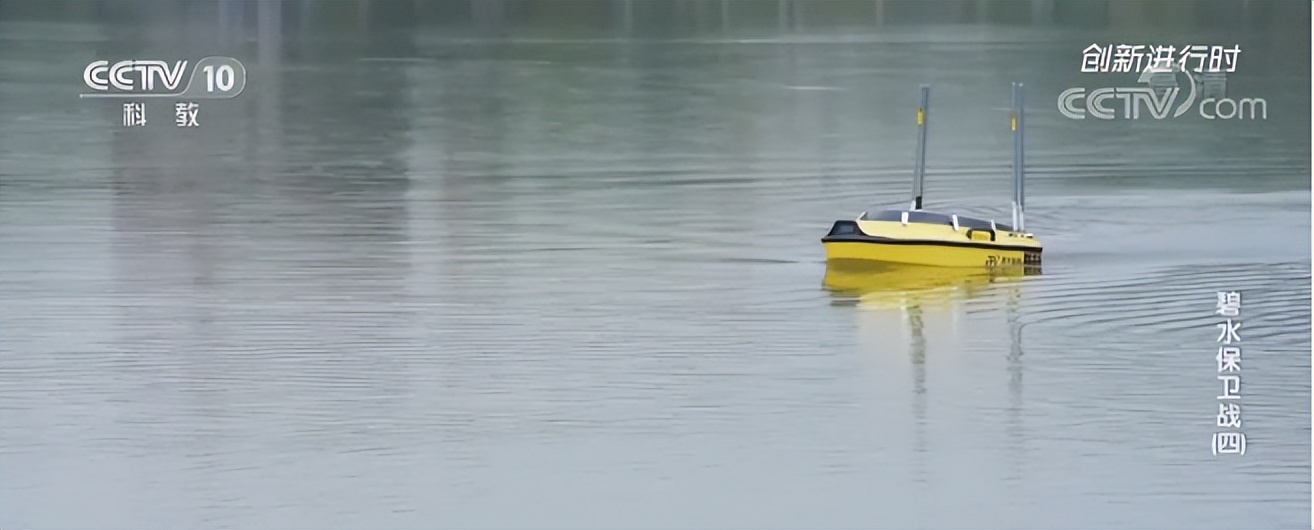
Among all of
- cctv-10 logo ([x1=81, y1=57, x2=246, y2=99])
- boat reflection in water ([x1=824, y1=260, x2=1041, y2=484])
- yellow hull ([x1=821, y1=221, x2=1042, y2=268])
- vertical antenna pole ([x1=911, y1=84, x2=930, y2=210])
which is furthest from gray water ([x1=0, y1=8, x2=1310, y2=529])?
cctv-10 logo ([x1=81, y1=57, x2=246, y2=99])

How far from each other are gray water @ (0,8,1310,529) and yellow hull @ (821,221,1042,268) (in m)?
0.28

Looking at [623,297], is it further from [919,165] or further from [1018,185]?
[919,165]

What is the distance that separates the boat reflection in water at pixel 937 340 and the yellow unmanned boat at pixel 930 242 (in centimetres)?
8

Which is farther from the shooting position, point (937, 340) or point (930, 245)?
point (930, 245)

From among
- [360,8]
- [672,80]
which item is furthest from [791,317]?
[360,8]

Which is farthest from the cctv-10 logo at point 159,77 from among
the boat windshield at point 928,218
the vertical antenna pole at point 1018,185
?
the vertical antenna pole at point 1018,185

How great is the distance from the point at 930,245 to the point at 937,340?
2174 millimetres

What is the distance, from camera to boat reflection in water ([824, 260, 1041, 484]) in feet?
30.6

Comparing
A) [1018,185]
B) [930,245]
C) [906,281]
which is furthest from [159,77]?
[1018,185]

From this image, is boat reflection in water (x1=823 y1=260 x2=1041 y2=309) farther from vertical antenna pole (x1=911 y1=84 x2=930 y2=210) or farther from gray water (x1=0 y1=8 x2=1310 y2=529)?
vertical antenna pole (x1=911 y1=84 x2=930 y2=210)

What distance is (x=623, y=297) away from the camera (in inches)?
469

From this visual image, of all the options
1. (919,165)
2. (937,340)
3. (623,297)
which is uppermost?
(919,165)

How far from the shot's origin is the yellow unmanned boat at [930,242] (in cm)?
1301

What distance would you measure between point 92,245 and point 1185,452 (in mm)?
7222
